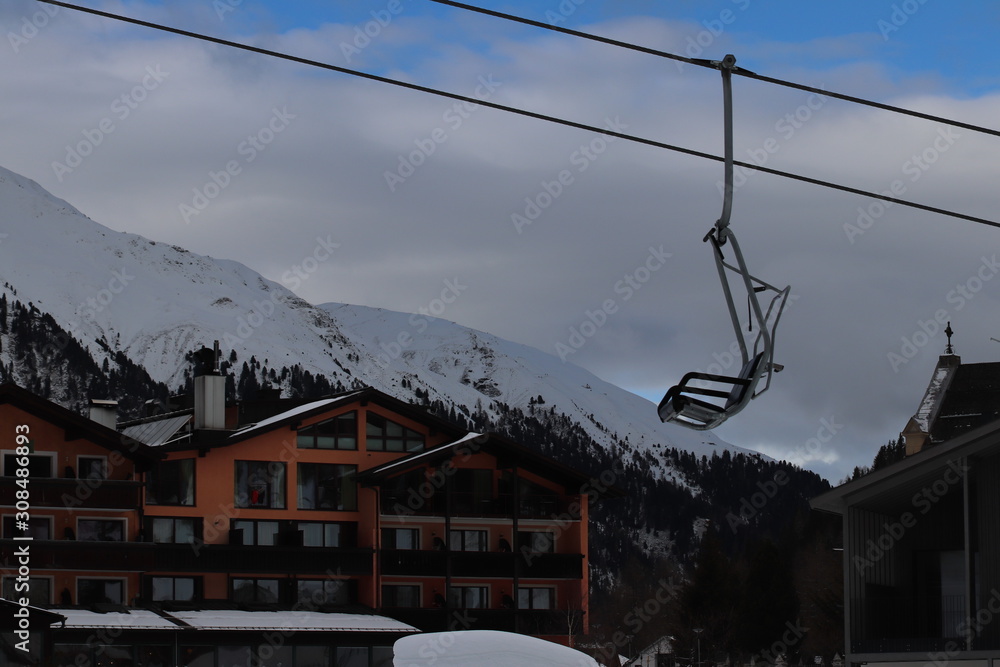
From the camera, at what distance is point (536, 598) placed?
169 ft

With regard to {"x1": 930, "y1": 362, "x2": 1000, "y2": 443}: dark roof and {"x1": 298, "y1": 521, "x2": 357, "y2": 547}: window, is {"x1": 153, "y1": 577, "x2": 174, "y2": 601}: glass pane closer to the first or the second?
{"x1": 298, "y1": 521, "x2": 357, "y2": 547}: window

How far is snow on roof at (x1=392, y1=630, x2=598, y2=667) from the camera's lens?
1360cm

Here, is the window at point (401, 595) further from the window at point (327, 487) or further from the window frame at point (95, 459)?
the window frame at point (95, 459)

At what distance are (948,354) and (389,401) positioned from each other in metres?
17.9

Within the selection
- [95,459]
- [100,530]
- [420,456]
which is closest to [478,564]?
[420,456]

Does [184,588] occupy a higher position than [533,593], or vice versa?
[184,588]

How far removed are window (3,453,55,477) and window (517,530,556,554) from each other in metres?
15.0

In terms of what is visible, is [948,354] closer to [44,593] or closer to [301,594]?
[301,594]

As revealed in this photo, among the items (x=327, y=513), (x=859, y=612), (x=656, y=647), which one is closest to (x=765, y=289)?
(x=859, y=612)

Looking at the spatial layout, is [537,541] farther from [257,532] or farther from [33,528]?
[33,528]

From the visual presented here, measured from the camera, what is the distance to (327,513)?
2019 inches

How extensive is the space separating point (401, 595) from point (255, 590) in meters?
4.65

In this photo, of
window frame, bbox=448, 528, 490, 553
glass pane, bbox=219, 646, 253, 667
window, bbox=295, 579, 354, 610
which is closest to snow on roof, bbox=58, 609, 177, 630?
glass pane, bbox=219, 646, 253, 667

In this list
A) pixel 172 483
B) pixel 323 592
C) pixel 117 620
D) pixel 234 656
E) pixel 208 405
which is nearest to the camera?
pixel 117 620
